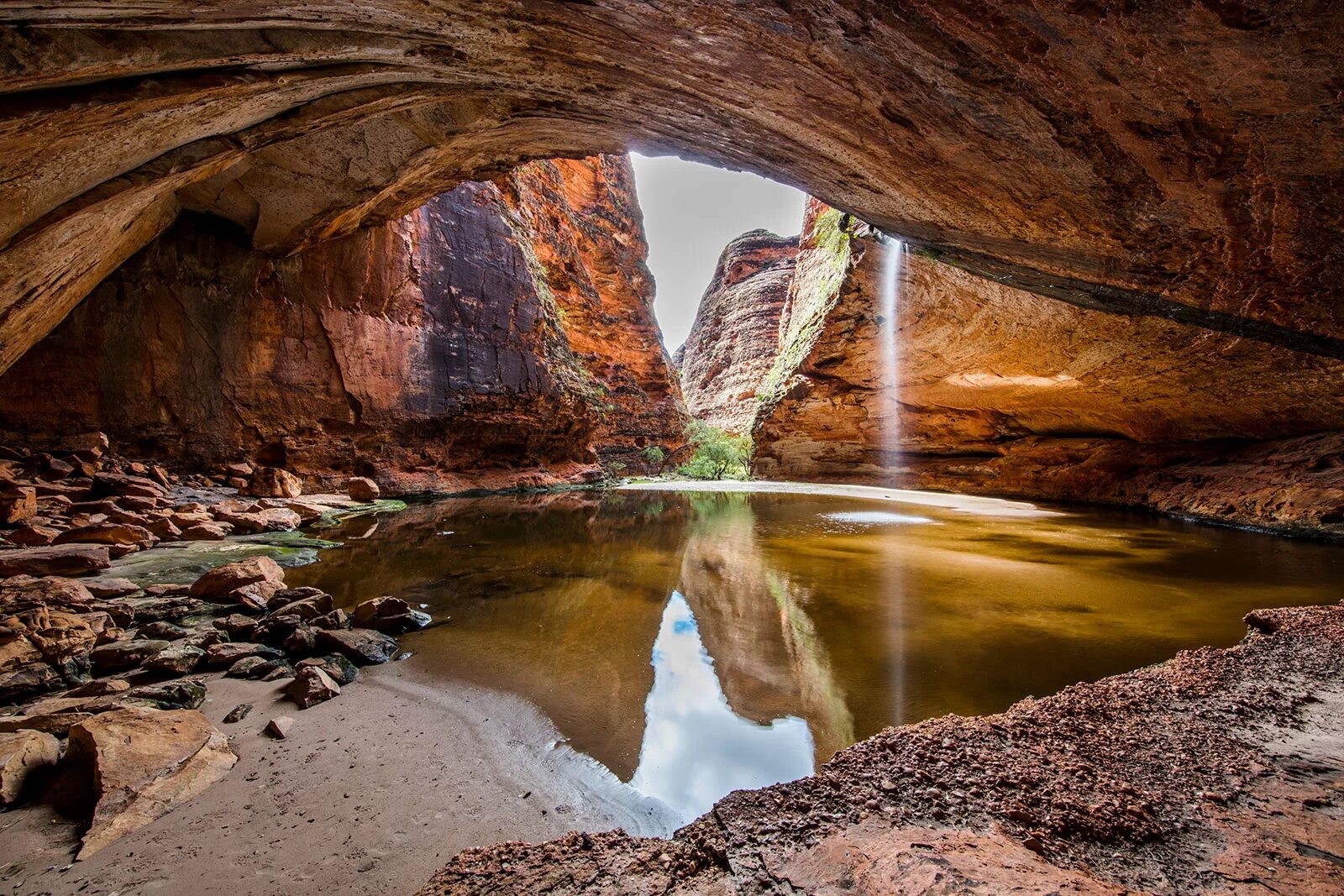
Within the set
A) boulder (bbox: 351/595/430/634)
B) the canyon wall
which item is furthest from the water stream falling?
the canyon wall

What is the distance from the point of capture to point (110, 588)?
351 cm

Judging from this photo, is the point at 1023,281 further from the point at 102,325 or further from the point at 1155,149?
the point at 102,325

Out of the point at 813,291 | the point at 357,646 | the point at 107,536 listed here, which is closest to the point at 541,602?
the point at 357,646

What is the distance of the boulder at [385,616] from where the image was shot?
129 inches

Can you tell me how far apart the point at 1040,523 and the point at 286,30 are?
12154 mm

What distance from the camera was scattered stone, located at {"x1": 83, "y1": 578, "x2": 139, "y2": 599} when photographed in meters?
3.45

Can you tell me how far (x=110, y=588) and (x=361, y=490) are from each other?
8.69 m

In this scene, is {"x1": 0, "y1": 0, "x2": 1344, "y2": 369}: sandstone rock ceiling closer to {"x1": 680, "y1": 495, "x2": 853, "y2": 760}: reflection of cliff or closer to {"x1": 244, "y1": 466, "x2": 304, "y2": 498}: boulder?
{"x1": 680, "y1": 495, "x2": 853, "y2": 760}: reflection of cliff

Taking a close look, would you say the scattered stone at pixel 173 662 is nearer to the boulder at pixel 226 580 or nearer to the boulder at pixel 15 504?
the boulder at pixel 226 580

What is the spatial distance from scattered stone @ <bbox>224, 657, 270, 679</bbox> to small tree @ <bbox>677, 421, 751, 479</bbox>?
25.9 meters

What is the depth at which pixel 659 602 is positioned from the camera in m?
4.29

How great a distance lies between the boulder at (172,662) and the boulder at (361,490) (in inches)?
396

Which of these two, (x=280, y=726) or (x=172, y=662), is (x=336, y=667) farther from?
(x=172, y=662)

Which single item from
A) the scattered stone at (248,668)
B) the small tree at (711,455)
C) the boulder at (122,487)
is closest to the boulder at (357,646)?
the scattered stone at (248,668)
